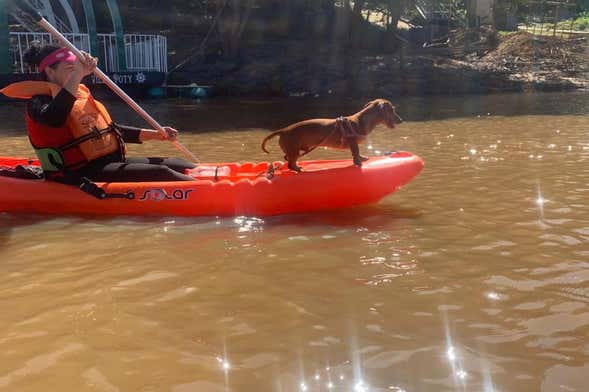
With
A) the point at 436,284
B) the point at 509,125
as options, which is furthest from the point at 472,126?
the point at 436,284

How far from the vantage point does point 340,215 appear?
589cm

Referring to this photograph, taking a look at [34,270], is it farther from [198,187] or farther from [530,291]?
[530,291]

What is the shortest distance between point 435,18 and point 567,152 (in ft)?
92.6

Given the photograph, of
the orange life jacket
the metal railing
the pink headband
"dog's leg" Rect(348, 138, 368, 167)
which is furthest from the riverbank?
the pink headband

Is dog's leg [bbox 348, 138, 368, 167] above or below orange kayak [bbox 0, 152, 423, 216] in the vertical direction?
above

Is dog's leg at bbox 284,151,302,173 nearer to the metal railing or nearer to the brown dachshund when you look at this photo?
the brown dachshund

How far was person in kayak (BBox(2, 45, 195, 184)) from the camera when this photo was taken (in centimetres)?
533

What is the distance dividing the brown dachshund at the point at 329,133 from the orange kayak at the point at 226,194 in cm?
24

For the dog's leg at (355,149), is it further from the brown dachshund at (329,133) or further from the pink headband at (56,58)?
the pink headband at (56,58)

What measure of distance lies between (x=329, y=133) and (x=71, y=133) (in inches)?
98.1

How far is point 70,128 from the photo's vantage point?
5.48 metres

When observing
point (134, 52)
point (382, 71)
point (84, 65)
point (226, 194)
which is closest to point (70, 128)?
point (84, 65)

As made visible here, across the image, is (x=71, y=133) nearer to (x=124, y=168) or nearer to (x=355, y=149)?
(x=124, y=168)

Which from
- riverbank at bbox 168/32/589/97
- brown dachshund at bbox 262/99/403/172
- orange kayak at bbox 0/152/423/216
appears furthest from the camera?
riverbank at bbox 168/32/589/97
